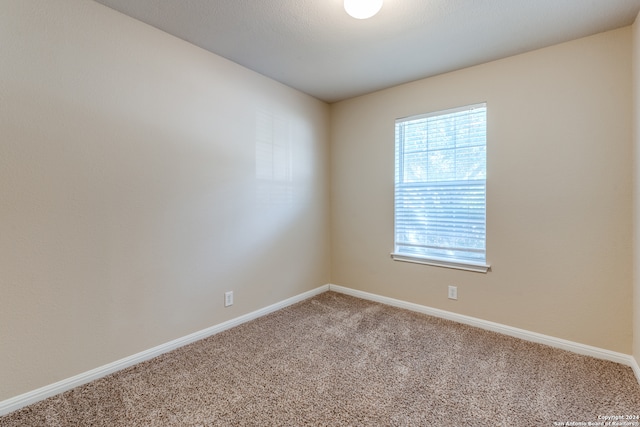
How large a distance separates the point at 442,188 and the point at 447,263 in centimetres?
73

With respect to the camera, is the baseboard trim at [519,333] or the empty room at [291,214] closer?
the empty room at [291,214]

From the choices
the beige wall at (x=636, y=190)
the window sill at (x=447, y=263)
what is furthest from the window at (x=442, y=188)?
the beige wall at (x=636, y=190)

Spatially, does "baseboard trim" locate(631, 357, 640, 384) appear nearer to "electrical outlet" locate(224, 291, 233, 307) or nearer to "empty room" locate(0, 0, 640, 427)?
"empty room" locate(0, 0, 640, 427)

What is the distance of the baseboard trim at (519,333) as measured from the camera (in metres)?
2.07

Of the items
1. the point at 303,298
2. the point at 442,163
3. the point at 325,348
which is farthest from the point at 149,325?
the point at 442,163

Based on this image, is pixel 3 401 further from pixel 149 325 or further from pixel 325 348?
pixel 325 348

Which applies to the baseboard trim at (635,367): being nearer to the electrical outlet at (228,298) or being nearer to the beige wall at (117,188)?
the beige wall at (117,188)

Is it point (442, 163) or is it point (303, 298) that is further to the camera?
point (303, 298)

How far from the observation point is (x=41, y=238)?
65.9 inches

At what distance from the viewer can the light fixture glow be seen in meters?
1.66

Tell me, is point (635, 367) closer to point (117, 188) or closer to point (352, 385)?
point (352, 385)

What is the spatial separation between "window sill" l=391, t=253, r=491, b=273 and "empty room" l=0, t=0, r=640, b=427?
2 centimetres

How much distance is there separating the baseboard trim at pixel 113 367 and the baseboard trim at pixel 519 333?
4.34ft

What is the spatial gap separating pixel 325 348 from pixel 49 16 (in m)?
2.76
